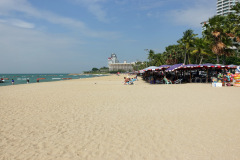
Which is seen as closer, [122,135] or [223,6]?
[122,135]

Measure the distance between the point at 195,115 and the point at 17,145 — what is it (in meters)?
5.50

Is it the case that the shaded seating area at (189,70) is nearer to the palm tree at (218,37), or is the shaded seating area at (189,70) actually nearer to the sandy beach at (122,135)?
the palm tree at (218,37)

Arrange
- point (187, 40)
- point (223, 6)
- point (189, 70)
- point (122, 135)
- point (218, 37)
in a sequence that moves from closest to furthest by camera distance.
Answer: point (122, 135)
point (218, 37)
point (189, 70)
point (187, 40)
point (223, 6)

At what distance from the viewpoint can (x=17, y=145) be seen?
391 cm

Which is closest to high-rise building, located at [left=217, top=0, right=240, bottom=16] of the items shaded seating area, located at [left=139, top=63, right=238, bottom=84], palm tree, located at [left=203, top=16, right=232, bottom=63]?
palm tree, located at [left=203, top=16, right=232, bottom=63]

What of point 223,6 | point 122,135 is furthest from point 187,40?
point 223,6

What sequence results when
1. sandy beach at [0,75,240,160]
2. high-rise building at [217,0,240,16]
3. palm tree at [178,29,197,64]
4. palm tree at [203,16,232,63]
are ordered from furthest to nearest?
high-rise building at [217,0,240,16] < palm tree at [178,29,197,64] < palm tree at [203,16,232,63] < sandy beach at [0,75,240,160]

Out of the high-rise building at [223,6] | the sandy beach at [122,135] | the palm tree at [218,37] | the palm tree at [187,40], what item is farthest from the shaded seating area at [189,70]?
the high-rise building at [223,6]

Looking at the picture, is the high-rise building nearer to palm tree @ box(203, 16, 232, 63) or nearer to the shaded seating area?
palm tree @ box(203, 16, 232, 63)

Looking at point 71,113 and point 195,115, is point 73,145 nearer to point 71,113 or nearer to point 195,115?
point 71,113

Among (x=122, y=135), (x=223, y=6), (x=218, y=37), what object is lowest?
(x=122, y=135)

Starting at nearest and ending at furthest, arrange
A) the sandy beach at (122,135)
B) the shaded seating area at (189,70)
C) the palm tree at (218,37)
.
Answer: the sandy beach at (122,135), the shaded seating area at (189,70), the palm tree at (218,37)

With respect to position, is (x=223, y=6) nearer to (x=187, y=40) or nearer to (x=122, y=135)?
(x=187, y=40)

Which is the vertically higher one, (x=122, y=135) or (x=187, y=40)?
(x=187, y=40)
